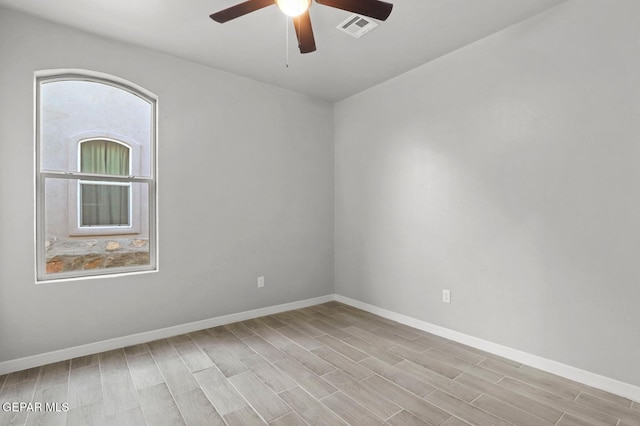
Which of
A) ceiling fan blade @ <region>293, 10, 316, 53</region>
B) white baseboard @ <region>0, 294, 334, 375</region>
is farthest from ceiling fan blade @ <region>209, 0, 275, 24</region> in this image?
white baseboard @ <region>0, 294, 334, 375</region>

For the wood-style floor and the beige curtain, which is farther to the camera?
the beige curtain

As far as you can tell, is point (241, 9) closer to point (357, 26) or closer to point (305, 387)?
point (357, 26)

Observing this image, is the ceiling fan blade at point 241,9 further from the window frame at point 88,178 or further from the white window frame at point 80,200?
the white window frame at point 80,200

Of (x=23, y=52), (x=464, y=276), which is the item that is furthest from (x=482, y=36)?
(x=23, y=52)

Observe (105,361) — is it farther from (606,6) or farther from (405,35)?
(606,6)

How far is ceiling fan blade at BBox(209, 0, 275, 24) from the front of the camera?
6.08 ft

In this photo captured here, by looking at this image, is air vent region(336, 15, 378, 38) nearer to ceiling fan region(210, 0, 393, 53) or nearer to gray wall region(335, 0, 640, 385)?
ceiling fan region(210, 0, 393, 53)

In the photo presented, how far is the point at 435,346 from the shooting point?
2908mm

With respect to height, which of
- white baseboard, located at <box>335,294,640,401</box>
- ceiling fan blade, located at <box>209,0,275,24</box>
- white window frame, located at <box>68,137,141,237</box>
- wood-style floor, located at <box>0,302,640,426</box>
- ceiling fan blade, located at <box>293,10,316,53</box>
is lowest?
wood-style floor, located at <box>0,302,640,426</box>

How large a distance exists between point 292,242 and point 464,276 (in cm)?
204

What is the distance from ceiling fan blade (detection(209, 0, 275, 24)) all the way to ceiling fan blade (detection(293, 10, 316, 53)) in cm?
20

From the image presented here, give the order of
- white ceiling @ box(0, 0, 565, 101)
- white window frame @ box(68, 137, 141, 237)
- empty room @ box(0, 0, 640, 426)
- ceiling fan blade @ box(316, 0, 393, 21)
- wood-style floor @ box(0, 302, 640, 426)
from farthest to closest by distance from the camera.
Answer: white window frame @ box(68, 137, 141, 237), white ceiling @ box(0, 0, 565, 101), empty room @ box(0, 0, 640, 426), wood-style floor @ box(0, 302, 640, 426), ceiling fan blade @ box(316, 0, 393, 21)

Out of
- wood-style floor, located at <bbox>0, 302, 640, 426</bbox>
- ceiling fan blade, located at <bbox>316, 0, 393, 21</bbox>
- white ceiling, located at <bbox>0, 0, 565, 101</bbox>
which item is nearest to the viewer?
ceiling fan blade, located at <bbox>316, 0, 393, 21</bbox>

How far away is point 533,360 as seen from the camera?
2.50 m
